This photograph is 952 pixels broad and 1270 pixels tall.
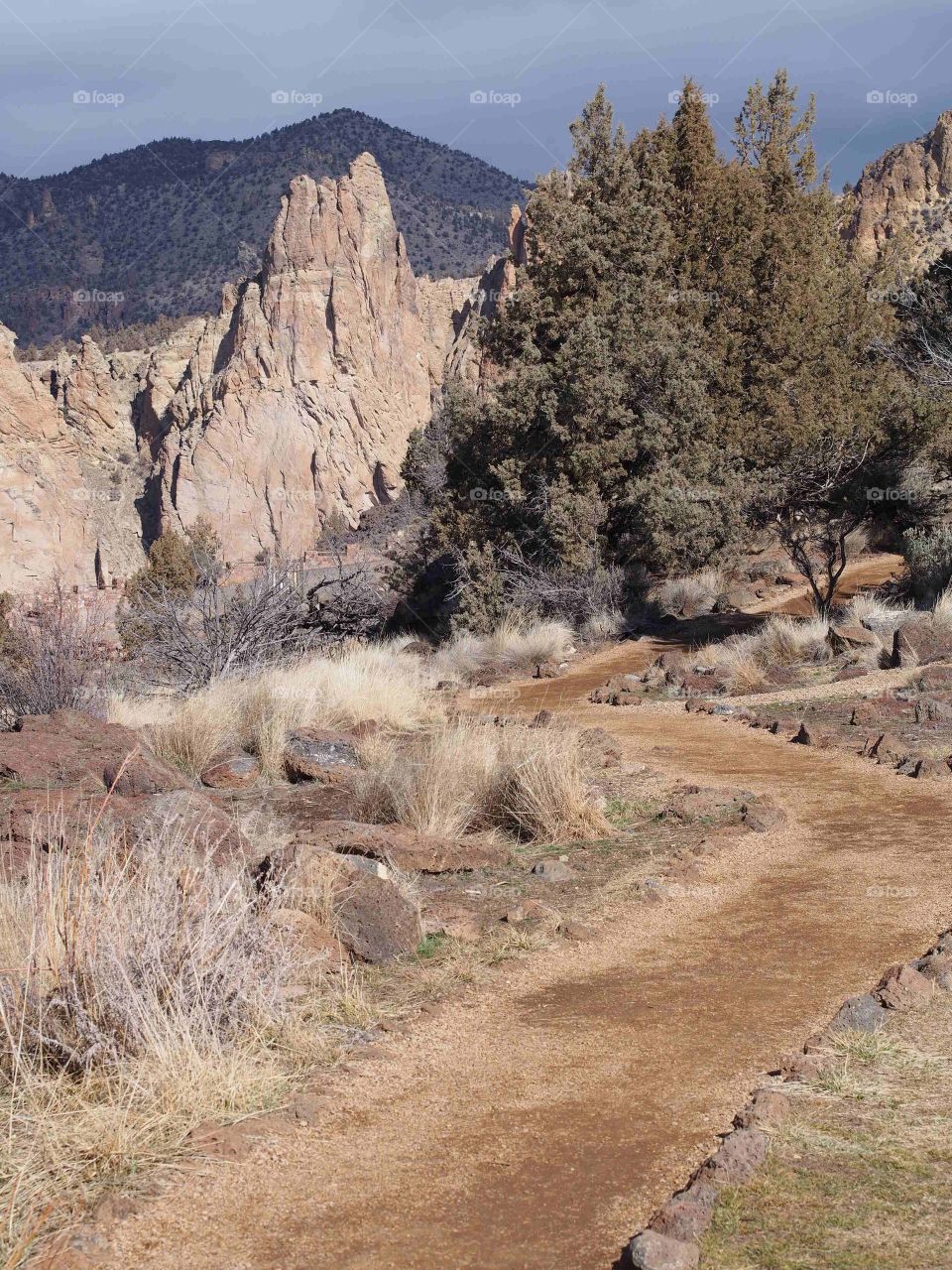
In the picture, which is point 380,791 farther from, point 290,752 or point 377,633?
point 377,633

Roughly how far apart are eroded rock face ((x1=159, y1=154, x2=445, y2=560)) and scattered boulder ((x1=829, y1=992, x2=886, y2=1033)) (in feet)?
186

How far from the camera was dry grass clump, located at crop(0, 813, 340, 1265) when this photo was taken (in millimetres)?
3439

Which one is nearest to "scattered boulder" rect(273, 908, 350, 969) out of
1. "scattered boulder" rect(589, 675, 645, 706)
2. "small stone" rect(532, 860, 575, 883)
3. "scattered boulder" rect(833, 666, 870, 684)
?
"small stone" rect(532, 860, 575, 883)

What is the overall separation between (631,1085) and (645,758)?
6.47 m

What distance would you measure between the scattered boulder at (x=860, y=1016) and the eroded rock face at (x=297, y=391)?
186 feet

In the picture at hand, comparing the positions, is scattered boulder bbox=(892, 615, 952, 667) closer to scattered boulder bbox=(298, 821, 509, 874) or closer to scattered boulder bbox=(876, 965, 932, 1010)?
scattered boulder bbox=(298, 821, 509, 874)

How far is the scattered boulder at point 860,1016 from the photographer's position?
4.37m

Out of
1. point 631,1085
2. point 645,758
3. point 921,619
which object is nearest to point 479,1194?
point 631,1085

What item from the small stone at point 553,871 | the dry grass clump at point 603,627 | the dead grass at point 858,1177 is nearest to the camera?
the dead grass at point 858,1177

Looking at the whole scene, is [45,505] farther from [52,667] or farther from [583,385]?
[52,667]

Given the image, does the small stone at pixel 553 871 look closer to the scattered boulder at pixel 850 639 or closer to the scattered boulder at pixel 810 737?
the scattered boulder at pixel 810 737

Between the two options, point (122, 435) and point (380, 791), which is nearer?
point (380, 791)

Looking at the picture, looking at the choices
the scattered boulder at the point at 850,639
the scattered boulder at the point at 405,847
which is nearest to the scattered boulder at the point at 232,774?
the scattered boulder at the point at 405,847

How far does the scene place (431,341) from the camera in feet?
235
